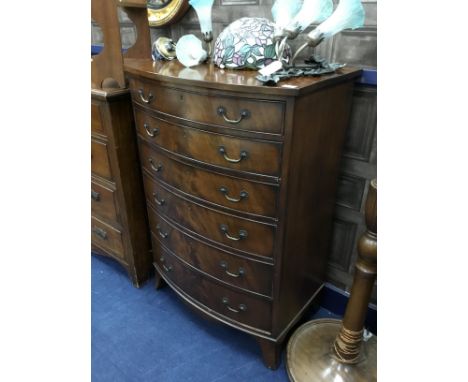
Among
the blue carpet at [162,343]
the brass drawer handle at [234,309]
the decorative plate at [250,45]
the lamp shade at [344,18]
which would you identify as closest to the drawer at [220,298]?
the brass drawer handle at [234,309]

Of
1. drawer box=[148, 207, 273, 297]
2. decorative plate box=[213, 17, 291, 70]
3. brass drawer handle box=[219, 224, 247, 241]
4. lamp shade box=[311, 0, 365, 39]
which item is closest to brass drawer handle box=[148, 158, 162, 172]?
drawer box=[148, 207, 273, 297]

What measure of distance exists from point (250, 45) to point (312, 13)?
0.19m

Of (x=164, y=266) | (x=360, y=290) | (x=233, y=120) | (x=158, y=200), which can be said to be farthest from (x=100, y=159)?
(x=360, y=290)

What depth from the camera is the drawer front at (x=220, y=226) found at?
1.07m

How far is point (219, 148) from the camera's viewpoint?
99 centimetres

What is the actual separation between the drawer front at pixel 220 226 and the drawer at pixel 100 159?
29cm

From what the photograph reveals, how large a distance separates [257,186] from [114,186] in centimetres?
80

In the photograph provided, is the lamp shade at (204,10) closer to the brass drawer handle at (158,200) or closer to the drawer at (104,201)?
the brass drawer handle at (158,200)

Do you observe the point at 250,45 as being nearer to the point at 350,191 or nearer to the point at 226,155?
the point at 226,155

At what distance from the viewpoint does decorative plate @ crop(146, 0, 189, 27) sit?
1.48m

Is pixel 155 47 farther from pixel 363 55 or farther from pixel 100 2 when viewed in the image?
pixel 363 55
